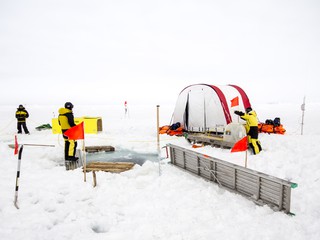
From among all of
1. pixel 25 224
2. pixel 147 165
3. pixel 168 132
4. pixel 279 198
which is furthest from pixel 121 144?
pixel 279 198

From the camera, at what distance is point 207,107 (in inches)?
468

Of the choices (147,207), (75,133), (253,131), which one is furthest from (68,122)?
(253,131)

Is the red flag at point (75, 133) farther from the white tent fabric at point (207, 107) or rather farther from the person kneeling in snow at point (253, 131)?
the white tent fabric at point (207, 107)

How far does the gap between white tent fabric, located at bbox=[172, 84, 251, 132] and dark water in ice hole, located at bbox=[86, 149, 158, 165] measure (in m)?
4.26

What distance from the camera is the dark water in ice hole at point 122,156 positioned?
8352 millimetres

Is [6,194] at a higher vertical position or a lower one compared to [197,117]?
lower

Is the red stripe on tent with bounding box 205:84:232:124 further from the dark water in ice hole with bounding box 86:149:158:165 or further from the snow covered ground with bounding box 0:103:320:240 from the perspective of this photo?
the dark water in ice hole with bounding box 86:149:158:165

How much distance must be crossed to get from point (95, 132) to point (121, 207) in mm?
10003

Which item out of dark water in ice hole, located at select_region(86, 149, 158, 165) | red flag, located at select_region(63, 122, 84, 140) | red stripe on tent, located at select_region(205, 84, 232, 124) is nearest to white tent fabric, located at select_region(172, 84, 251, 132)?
red stripe on tent, located at select_region(205, 84, 232, 124)

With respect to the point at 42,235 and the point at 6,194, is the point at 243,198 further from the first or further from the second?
the point at 6,194

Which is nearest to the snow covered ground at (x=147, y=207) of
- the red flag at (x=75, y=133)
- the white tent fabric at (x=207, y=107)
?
the red flag at (x=75, y=133)

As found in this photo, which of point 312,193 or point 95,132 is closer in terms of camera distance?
point 312,193

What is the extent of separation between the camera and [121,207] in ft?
14.8

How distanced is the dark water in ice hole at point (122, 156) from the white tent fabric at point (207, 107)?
4257 mm
